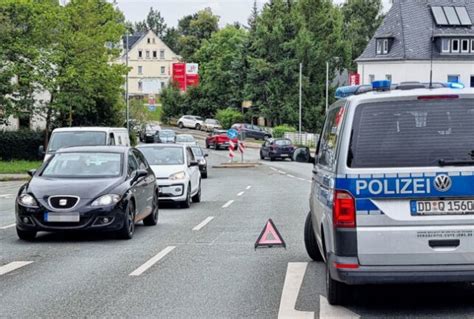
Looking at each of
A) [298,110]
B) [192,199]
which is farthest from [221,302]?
[298,110]

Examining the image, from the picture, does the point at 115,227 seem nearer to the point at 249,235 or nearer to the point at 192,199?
the point at 249,235

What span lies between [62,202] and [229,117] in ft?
255

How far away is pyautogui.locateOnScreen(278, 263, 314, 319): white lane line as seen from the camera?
7.28 meters

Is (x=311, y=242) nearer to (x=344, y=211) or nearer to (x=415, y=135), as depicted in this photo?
(x=344, y=211)

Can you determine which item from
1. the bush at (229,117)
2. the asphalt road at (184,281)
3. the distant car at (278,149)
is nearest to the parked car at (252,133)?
the bush at (229,117)

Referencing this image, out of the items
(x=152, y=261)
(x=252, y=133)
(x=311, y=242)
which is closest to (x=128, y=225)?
(x=152, y=261)

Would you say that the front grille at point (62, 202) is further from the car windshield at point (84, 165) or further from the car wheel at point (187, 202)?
the car wheel at point (187, 202)

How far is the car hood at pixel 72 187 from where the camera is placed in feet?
40.3

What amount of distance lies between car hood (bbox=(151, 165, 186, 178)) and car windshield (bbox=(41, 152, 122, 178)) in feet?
20.2

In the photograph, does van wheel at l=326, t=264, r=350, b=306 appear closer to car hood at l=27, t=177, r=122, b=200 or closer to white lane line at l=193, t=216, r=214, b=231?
car hood at l=27, t=177, r=122, b=200

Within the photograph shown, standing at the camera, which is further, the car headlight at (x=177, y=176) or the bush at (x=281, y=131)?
the bush at (x=281, y=131)

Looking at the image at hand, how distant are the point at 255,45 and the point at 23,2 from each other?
4314cm

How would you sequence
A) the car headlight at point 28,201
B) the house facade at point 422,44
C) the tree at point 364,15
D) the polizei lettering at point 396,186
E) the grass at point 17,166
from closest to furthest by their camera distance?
1. the polizei lettering at point 396,186
2. the car headlight at point 28,201
3. the grass at point 17,166
4. the house facade at point 422,44
5. the tree at point 364,15

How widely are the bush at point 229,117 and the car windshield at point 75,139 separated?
212 ft
